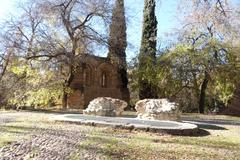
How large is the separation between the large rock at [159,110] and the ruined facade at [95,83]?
1198 cm

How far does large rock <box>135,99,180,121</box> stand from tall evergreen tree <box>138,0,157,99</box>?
12.2m

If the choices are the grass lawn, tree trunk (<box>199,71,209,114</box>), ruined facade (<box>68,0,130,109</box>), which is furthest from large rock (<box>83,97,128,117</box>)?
tree trunk (<box>199,71,209,114</box>)

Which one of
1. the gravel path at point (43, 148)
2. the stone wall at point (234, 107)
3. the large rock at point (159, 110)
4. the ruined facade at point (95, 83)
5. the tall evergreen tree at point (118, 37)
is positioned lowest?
the gravel path at point (43, 148)

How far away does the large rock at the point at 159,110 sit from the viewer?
1711 centimetres

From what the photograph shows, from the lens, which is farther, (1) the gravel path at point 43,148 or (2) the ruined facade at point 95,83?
(2) the ruined facade at point 95,83

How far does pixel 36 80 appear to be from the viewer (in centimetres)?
2628

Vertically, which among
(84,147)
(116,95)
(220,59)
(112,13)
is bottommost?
(84,147)

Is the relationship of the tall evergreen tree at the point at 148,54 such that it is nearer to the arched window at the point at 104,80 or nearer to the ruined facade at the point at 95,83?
the ruined facade at the point at 95,83

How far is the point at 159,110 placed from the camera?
56.4 ft

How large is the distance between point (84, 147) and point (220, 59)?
21.5 m

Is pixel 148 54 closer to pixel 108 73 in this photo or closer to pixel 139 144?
pixel 108 73

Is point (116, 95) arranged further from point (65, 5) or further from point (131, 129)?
point (131, 129)

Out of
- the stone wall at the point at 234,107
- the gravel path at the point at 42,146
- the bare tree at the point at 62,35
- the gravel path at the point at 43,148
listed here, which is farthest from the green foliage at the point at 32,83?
the gravel path at the point at 43,148

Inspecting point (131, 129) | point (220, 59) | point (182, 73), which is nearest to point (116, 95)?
point (182, 73)
